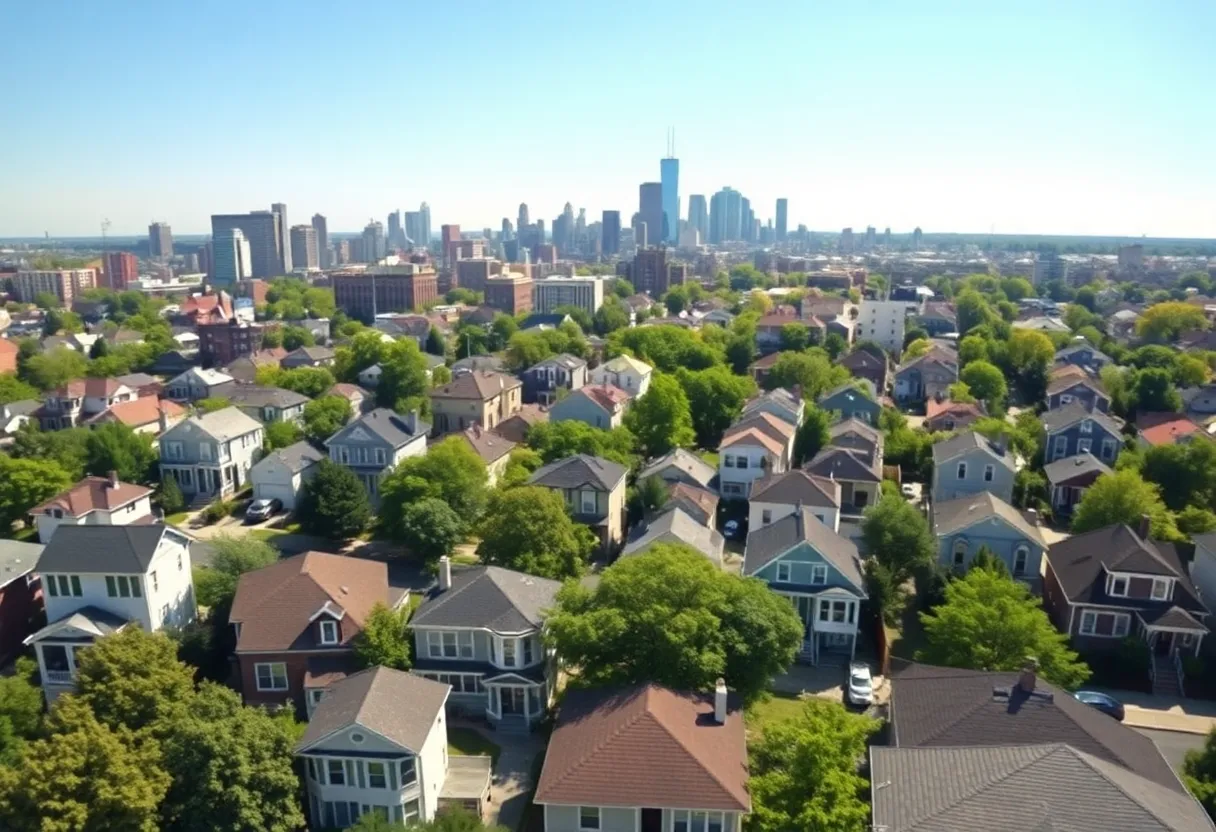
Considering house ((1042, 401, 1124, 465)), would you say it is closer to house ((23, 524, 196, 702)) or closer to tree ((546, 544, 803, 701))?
tree ((546, 544, 803, 701))

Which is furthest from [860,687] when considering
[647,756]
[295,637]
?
[295,637]

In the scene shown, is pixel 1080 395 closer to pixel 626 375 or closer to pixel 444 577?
pixel 626 375

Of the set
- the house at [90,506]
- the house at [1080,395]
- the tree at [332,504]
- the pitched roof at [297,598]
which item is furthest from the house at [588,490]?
the house at [1080,395]

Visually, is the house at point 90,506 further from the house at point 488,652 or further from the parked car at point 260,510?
the house at point 488,652

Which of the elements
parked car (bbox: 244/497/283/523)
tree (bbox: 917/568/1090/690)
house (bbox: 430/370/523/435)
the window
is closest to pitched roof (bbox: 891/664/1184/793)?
tree (bbox: 917/568/1090/690)

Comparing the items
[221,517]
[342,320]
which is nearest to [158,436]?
[221,517]

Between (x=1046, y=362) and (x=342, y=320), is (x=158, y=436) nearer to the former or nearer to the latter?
(x=342, y=320)
